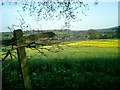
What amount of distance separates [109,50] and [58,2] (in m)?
7.48

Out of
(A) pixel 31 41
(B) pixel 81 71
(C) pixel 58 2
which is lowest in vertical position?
(B) pixel 81 71

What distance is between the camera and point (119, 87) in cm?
821

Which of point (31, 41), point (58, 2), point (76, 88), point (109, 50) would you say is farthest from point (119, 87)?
point (109, 50)

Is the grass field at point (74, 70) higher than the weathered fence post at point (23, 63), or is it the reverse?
the weathered fence post at point (23, 63)

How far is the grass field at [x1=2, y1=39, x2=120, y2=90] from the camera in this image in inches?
340

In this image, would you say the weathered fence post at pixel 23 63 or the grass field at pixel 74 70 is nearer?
the weathered fence post at pixel 23 63

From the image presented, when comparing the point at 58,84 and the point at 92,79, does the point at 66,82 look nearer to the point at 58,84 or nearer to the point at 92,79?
the point at 58,84

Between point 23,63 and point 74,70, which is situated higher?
point 23,63

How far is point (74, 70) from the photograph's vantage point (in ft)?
38.1

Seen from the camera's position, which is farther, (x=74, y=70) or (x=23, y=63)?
(x=74, y=70)

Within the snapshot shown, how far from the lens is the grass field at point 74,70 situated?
8.64 meters

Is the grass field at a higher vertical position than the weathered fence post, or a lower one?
lower

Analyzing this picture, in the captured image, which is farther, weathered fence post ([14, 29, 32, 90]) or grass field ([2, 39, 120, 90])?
grass field ([2, 39, 120, 90])

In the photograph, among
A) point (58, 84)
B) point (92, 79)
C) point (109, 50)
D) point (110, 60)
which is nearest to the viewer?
point (58, 84)
